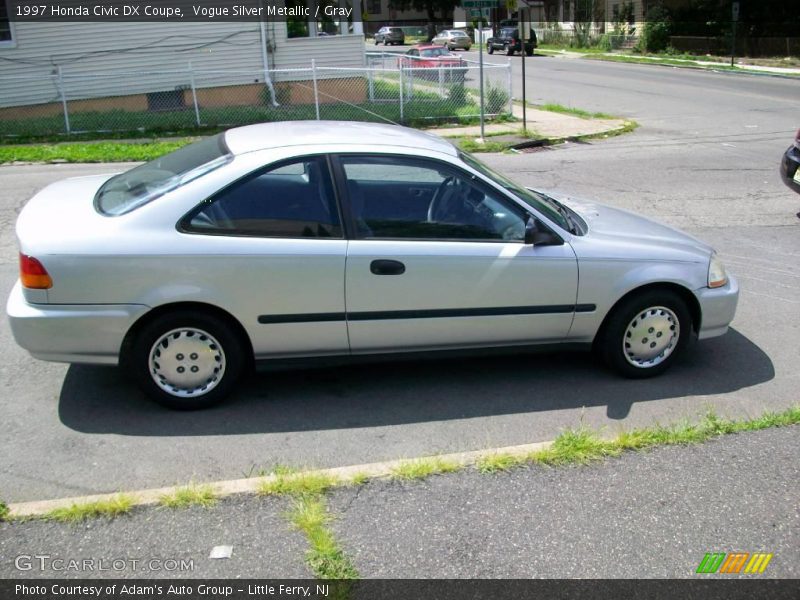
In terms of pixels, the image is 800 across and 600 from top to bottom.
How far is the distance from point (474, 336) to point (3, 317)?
11.9 feet

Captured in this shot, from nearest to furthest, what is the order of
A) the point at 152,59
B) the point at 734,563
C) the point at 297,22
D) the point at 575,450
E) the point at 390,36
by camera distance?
the point at 734,563 < the point at 575,450 < the point at 152,59 < the point at 297,22 < the point at 390,36

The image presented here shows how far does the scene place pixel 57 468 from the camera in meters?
3.97

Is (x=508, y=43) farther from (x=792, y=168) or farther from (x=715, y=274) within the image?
(x=715, y=274)

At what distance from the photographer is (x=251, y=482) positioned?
374 centimetres

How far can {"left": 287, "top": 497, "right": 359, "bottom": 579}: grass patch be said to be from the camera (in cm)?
315

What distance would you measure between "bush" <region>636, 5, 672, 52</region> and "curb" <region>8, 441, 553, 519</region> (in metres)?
45.9

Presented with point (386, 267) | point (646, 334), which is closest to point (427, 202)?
point (386, 267)

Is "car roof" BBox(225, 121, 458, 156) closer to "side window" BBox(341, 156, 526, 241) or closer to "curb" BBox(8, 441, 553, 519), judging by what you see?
"side window" BBox(341, 156, 526, 241)

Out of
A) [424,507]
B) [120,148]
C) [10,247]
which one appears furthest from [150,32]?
[424,507]

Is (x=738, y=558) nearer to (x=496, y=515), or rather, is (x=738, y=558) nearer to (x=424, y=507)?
(x=496, y=515)

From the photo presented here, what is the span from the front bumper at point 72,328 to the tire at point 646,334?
9.13ft

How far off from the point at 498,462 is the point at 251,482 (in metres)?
1.20

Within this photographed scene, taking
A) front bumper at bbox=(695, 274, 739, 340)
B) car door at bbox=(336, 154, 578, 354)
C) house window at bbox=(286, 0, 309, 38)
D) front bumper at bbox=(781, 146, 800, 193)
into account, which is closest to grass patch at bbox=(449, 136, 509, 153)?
front bumper at bbox=(781, 146, 800, 193)

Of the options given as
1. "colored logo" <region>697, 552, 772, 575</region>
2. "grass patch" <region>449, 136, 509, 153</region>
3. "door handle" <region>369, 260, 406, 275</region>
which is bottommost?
"colored logo" <region>697, 552, 772, 575</region>
